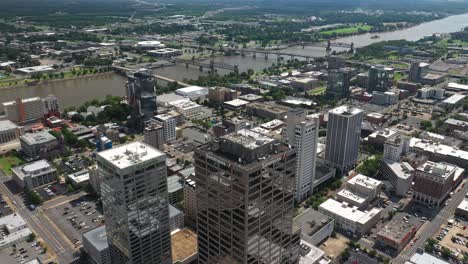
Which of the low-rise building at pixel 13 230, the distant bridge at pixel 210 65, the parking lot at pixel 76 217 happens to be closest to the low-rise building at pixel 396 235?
the parking lot at pixel 76 217

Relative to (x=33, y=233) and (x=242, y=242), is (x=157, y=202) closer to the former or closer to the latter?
(x=242, y=242)

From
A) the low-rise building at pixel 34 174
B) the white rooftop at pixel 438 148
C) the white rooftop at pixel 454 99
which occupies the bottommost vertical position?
the low-rise building at pixel 34 174

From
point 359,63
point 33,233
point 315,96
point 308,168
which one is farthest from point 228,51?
point 33,233

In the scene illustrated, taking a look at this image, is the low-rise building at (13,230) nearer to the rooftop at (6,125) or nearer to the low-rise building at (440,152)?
the rooftop at (6,125)

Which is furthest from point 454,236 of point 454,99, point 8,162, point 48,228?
point 8,162

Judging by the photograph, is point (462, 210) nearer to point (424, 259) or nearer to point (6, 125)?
point (424, 259)

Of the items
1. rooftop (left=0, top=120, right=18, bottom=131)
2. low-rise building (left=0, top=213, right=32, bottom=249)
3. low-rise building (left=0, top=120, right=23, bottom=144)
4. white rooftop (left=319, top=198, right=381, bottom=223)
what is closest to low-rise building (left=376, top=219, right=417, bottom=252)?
white rooftop (left=319, top=198, right=381, bottom=223)
